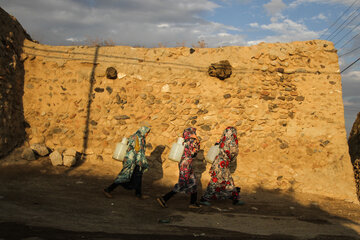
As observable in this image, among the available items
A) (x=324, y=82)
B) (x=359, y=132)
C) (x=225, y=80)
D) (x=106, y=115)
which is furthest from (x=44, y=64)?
(x=359, y=132)

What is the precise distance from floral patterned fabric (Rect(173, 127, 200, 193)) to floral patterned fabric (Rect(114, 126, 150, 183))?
30.2 inches

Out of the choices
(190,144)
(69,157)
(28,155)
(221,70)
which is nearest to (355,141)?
(221,70)

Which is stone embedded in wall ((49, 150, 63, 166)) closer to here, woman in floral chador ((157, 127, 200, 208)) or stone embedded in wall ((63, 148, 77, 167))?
stone embedded in wall ((63, 148, 77, 167))

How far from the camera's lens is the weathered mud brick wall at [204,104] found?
23.7 ft

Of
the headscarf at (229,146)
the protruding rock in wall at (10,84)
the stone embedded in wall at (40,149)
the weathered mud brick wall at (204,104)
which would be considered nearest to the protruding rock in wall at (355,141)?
the weathered mud brick wall at (204,104)

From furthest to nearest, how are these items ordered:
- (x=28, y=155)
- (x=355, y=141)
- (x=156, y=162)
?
(x=355, y=141)
(x=156, y=162)
(x=28, y=155)

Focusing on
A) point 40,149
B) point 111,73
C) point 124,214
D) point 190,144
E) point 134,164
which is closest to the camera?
point 124,214

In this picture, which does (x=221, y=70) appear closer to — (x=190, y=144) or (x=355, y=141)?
Answer: (x=190, y=144)

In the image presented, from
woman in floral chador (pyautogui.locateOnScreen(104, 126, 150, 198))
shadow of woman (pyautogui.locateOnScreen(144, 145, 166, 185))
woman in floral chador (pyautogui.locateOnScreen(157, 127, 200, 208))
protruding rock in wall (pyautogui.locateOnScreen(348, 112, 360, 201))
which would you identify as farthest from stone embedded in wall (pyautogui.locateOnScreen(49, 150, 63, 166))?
protruding rock in wall (pyautogui.locateOnScreen(348, 112, 360, 201))

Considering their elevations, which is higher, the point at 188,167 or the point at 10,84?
the point at 10,84

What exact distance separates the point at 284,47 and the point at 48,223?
23.3 ft

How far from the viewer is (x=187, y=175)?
5.00m

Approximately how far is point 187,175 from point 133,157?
1.07 m

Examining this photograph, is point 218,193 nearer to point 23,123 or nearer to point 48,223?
point 48,223
